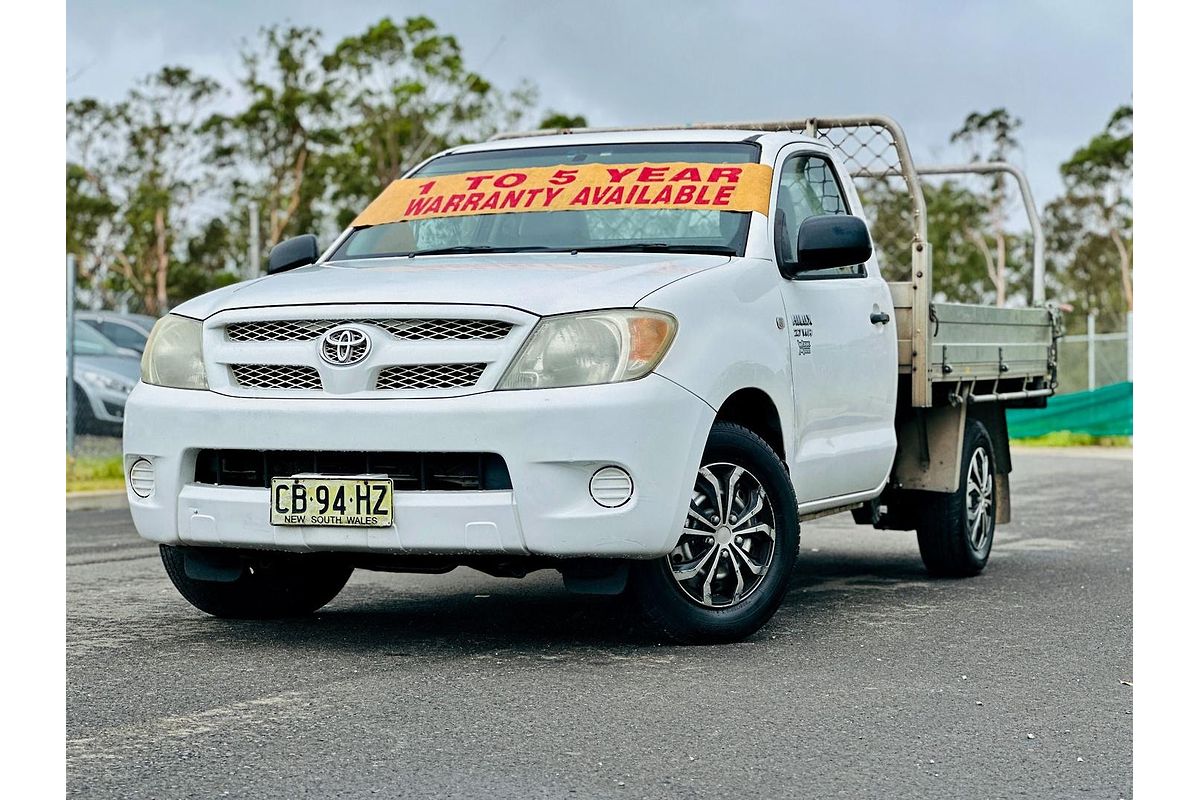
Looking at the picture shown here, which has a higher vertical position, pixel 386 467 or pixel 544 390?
pixel 544 390

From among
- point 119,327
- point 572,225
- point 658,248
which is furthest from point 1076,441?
point 658,248

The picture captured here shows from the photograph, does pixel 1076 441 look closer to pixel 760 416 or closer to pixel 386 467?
pixel 760 416

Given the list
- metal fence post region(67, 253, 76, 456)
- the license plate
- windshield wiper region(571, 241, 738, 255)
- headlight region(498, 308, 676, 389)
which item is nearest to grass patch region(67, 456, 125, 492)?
metal fence post region(67, 253, 76, 456)

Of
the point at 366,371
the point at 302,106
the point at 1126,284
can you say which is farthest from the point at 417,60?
the point at 366,371

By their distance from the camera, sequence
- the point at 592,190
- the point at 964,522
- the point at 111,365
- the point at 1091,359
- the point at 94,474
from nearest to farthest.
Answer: the point at 592,190
the point at 964,522
the point at 94,474
the point at 111,365
the point at 1091,359

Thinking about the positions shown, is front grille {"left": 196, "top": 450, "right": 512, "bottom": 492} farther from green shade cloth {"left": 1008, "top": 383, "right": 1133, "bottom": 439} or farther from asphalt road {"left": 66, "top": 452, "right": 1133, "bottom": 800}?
green shade cloth {"left": 1008, "top": 383, "right": 1133, "bottom": 439}

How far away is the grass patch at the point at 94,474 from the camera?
49.3ft

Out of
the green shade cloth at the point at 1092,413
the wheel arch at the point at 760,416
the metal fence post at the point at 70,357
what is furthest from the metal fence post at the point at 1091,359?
the wheel arch at the point at 760,416

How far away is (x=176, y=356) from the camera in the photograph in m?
6.30

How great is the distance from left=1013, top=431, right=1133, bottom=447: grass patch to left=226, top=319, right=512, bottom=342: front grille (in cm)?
2039

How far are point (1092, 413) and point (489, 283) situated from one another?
69.0ft

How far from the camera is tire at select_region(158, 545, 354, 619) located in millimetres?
6668

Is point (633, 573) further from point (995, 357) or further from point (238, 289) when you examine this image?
point (995, 357)

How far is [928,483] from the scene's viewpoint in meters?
8.69
